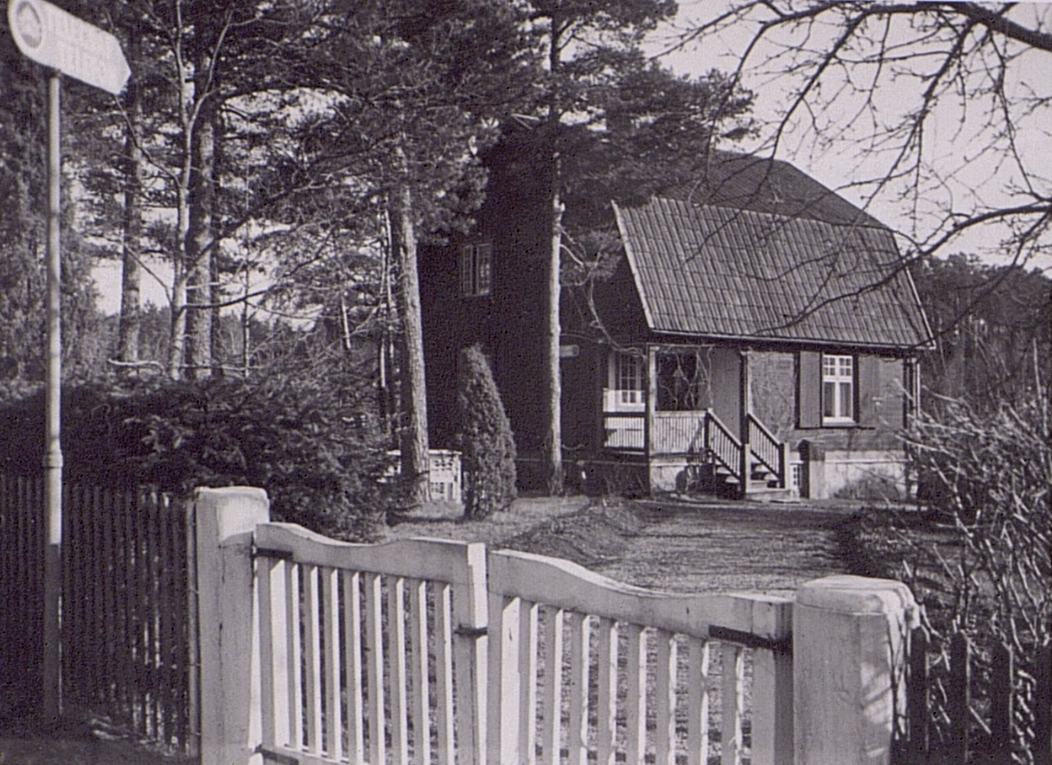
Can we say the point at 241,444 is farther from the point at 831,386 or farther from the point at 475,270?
the point at 831,386

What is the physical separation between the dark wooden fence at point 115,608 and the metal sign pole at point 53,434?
167mm

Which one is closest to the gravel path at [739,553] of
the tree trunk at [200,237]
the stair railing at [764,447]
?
the tree trunk at [200,237]

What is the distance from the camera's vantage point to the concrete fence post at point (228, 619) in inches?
158

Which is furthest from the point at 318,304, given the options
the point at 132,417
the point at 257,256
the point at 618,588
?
the point at 618,588

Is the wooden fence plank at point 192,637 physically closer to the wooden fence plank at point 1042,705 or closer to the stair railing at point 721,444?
the wooden fence plank at point 1042,705

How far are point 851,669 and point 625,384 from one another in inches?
713

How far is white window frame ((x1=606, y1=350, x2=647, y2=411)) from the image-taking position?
1997 cm

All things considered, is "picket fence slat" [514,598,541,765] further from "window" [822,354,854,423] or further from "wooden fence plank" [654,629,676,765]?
"window" [822,354,854,423]

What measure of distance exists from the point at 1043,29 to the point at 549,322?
42.0 ft

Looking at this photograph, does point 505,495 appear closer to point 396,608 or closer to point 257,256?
point 257,256

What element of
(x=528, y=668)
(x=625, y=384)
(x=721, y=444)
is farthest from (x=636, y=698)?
(x=625, y=384)

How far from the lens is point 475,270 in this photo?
21.4m

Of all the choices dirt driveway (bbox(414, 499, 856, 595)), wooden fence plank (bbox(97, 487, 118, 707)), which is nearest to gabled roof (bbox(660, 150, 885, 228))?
dirt driveway (bbox(414, 499, 856, 595))

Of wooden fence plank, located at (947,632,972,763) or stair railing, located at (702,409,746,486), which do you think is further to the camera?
stair railing, located at (702,409,746,486)
